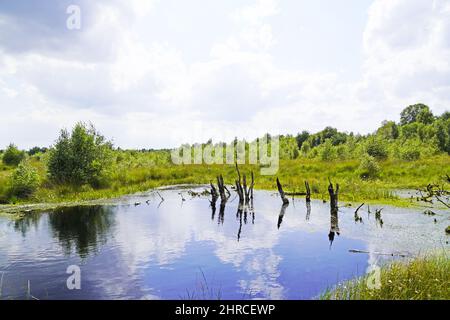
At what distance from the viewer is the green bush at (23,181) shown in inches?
1046

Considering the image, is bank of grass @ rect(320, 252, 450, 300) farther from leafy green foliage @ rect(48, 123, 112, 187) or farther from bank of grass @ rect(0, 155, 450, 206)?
leafy green foliage @ rect(48, 123, 112, 187)

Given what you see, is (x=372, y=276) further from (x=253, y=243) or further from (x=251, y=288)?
(x=253, y=243)

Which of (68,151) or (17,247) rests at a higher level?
(68,151)

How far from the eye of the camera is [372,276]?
32.7ft

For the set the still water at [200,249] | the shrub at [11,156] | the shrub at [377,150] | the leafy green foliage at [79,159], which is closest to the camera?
the still water at [200,249]

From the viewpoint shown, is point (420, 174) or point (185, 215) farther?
point (420, 174)

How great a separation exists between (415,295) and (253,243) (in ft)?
25.7

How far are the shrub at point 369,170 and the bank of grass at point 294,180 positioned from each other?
0.56 m

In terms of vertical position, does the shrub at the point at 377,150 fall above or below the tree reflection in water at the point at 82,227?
above

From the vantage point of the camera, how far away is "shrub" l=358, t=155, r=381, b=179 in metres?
38.8

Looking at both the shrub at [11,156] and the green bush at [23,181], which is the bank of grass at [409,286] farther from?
the shrub at [11,156]

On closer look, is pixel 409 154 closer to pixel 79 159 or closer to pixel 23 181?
pixel 79 159

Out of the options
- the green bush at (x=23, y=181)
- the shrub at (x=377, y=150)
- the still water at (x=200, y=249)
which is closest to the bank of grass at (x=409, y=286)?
the still water at (x=200, y=249)
